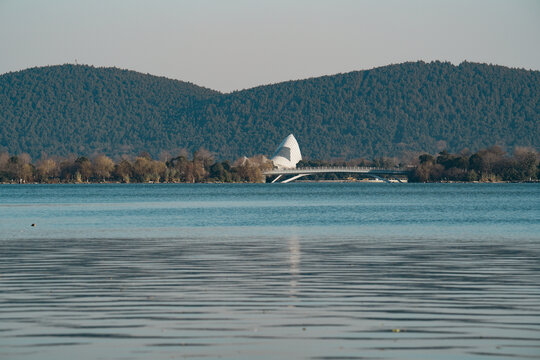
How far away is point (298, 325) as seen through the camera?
1759 cm

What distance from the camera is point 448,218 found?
6881 cm

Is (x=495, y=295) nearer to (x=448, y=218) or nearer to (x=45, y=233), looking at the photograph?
(x=45, y=233)

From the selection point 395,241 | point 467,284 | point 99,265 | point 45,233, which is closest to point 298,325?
point 467,284

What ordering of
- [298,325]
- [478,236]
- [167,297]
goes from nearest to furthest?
[298,325] < [167,297] < [478,236]

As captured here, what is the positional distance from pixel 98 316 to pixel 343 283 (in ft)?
27.2

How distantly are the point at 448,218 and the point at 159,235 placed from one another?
89.7 ft

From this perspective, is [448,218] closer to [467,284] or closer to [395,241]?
[395,241]

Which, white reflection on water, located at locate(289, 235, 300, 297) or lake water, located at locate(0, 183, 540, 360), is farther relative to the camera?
white reflection on water, located at locate(289, 235, 300, 297)

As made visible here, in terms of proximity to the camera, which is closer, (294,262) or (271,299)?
(271,299)

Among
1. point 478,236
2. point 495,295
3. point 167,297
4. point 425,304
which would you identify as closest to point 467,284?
point 495,295

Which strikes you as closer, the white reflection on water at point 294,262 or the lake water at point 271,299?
the lake water at point 271,299

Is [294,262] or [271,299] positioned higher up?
[271,299]

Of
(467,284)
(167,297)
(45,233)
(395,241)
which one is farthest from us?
(45,233)

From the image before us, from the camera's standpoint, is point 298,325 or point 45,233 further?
point 45,233
